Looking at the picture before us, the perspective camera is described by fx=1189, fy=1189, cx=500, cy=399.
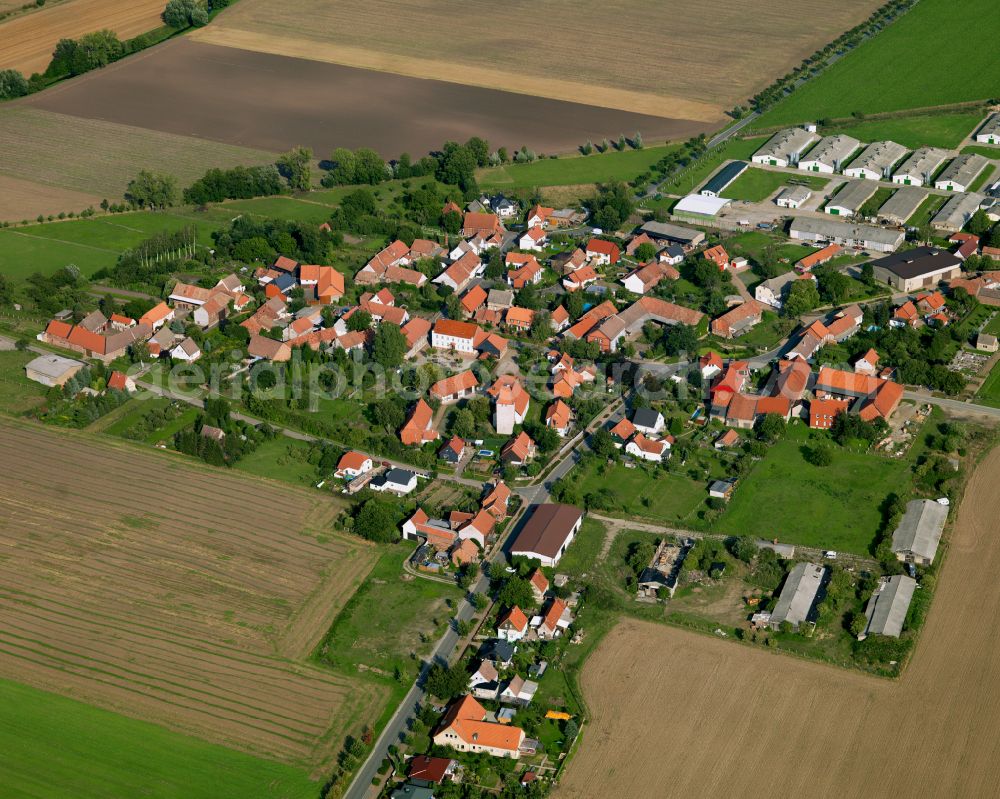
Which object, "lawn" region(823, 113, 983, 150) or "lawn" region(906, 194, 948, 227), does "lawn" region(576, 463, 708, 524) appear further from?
"lawn" region(823, 113, 983, 150)

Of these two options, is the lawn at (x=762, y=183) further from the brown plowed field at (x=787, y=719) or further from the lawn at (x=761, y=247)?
the brown plowed field at (x=787, y=719)

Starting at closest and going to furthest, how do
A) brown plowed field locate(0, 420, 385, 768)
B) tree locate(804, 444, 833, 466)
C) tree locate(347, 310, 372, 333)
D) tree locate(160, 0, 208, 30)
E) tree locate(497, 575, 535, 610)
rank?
brown plowed field locate(0, 420, 385, 768)
tree locate(497, 575, 535, 610)
tree locate(804, 444, 833, 466)
tree locate(347, 310, 372, 333)
tree locate(160, 0, 208, 30)

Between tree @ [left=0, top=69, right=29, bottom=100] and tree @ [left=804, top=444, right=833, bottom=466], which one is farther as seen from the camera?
tree @ [left=0, top=69, right=29, bottom=100]

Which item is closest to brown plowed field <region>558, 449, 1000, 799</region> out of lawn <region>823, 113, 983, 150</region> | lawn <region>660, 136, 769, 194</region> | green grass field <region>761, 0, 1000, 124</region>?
lawn <region>660, 136, 769, 194</region>

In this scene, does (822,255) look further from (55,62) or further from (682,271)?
(55,62)

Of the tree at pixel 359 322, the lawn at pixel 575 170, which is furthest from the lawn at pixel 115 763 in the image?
the lawn at pixel 575 170

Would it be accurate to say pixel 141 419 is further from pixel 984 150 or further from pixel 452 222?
pixel 984 150
